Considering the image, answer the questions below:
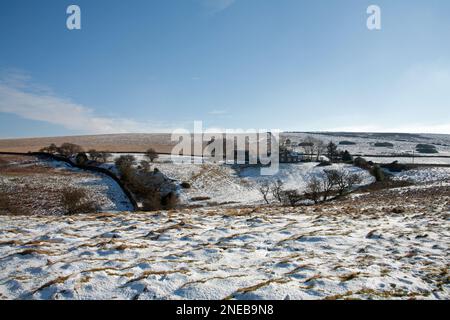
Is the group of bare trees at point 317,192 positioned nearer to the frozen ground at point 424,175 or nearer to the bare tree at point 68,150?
the frozen ground at point 424,175

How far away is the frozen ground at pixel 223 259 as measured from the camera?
474cm

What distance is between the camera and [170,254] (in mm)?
6531

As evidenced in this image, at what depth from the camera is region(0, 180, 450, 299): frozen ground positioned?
474 centimetres

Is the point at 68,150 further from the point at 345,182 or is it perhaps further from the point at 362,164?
the point at 362,164

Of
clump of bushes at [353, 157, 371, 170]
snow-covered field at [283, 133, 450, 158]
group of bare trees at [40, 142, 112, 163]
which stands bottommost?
clump of bushes at [353, 157, 371, 170]

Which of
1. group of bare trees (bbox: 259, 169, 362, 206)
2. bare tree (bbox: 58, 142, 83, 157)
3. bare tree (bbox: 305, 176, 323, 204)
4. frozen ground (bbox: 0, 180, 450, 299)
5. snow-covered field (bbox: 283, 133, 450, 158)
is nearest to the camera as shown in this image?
frozen ground (bbox: 0, 180, 450, 299)

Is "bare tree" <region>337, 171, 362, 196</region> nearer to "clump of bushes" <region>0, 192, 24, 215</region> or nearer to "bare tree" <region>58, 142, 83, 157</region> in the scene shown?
"clump of bushes" <region>0, 192, 24, 215</region>

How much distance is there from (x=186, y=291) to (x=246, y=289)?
41.4 inches

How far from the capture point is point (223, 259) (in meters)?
6.24

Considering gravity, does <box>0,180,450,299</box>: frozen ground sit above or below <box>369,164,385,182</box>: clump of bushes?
above

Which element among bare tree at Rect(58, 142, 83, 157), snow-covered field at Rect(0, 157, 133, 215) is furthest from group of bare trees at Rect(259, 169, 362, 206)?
bare tree at Rect(58, 142, 83, 157)

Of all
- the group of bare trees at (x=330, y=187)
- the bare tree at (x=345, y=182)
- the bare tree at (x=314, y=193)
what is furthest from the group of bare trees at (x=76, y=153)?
the bare tree at (x=345, y=182)
